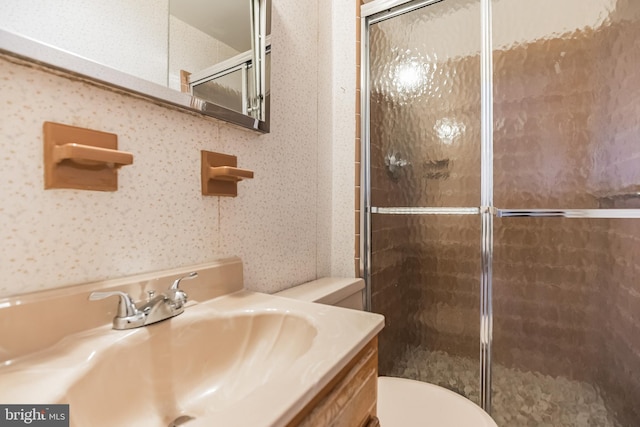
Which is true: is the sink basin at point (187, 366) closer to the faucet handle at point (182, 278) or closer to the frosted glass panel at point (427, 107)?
the faucet handle at point (182, 278)

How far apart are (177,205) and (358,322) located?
51 cm

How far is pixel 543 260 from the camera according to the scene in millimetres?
1104

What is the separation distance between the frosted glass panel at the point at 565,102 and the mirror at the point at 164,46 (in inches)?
35.6

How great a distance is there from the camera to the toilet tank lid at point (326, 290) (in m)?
1.00

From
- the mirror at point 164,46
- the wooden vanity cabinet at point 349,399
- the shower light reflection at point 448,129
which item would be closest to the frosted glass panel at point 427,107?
the shower light reflection at point 448,129

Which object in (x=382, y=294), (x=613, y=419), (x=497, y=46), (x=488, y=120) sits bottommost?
(x=613, y=419)

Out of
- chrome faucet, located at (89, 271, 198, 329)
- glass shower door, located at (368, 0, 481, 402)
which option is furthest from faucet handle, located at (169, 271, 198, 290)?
glass shower door, located at (368, 0, 481, 402)

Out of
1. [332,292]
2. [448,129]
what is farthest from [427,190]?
[332,292]

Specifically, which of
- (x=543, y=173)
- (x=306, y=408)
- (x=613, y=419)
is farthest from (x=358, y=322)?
(x=613, y=419)

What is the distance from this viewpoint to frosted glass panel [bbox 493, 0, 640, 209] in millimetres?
968

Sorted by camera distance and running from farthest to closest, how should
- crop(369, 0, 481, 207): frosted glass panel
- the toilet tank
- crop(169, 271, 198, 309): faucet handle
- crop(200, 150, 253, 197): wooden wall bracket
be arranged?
1. crop(369, 0, 481, 207): frosted glass panel
2. the toilet tank
3. crop(200, 150, 253, 197): wooden wall bracket
4. crop(169, 271, 198, 309): faucet handle

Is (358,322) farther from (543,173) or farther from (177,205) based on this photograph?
(543,173)

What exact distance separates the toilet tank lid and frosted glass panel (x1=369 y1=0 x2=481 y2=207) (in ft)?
1.27

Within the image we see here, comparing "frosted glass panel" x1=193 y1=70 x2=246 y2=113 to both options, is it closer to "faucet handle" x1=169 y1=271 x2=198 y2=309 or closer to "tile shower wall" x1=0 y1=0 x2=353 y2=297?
"tile shower wall" x1=0 y1=0 x2=353 y2=297
